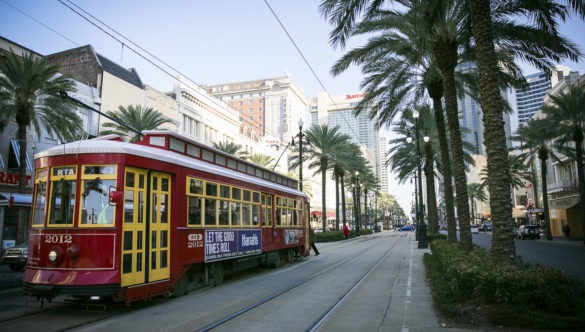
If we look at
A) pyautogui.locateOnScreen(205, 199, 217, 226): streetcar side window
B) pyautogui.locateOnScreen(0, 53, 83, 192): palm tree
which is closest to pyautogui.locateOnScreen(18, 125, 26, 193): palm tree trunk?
pyautogui.locateOnScreen(0, 53, 83, 192): palm tree

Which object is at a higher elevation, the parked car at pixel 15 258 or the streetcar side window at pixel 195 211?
the streetcar side window at pixel 195 211

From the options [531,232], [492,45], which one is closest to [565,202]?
[531,232]

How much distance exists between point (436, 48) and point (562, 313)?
35.7 ft

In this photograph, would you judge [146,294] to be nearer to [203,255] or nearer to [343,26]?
[203,255]

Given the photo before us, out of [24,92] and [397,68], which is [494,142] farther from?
A: [24,92]

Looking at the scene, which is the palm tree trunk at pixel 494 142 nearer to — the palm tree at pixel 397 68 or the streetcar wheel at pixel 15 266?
the palm tree at pixel 397 68

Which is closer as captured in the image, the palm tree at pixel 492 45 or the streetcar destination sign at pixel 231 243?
the palm tree at pixel 492 45

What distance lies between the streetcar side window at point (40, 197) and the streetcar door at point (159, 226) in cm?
203

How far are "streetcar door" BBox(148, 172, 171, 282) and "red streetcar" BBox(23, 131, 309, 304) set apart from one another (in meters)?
0.02

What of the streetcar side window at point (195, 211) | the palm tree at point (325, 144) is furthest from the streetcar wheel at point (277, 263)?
the palm tree at point (325, 144)

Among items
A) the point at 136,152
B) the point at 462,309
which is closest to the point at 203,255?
the point at 136,152

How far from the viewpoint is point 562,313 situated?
21.9 feet

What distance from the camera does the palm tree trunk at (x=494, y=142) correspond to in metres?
8.44

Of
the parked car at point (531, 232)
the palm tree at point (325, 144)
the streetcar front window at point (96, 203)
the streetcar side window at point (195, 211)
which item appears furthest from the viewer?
the parked car at point (531, 232)
